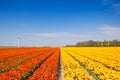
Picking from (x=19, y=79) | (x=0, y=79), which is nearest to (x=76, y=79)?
(x=19, y=79)

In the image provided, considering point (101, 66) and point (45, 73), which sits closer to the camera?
point (45, 73)

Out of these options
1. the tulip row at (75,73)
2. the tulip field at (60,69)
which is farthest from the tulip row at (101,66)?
the tulip row at (75,73)

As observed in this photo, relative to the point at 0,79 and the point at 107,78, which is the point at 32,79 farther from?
the point at 107,78

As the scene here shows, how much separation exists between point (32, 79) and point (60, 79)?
1906mm

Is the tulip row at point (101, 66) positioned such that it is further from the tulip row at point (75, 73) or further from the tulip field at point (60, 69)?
the tulip row at point (75, 73)

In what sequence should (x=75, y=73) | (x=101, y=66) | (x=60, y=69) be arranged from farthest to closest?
1. (x=101, y=66)
2. (x=60, y=69)
3. (x=75, y=73)

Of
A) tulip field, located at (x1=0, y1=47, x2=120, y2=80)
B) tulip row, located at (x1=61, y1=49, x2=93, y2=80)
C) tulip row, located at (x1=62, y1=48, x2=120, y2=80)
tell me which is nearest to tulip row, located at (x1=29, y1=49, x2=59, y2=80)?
tulip field, located at (x1=0, y1=47, x2=120, y2=80)

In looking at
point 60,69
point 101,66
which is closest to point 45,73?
point 60,69

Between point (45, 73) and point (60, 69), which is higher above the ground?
point (45, 73)

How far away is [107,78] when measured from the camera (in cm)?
1209

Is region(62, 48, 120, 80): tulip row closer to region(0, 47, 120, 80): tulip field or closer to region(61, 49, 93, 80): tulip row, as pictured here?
region(0, 47, 120, 80): tulip field

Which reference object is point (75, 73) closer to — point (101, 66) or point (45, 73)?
point (45, 73)

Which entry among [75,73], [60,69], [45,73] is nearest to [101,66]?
[60,69]

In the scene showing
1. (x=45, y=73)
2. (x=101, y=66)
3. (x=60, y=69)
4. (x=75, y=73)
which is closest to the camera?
(x=45, y=73)
